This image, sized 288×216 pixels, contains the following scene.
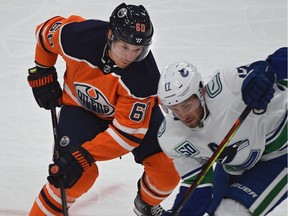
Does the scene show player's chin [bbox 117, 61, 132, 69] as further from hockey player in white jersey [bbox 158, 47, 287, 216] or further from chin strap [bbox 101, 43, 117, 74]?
hockey player in white jersey [bbox 158, 47, 287, 216]

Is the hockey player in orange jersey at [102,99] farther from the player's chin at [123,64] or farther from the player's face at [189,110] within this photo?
the player's face at [189,110]

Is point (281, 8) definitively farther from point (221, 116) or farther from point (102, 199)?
point (221, 116)

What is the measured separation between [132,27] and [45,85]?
692 mm

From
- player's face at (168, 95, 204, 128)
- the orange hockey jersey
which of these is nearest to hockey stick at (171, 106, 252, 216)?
→ player's face at (168, 95, 204, 128)

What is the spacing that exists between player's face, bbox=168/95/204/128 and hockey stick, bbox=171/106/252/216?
0.13 m

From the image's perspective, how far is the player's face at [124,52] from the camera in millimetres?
3133

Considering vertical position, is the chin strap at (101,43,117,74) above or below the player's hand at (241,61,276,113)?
below

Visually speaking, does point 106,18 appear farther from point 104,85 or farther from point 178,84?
point 178,84

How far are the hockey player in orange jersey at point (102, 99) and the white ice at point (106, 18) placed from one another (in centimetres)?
35

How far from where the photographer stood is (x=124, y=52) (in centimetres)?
315

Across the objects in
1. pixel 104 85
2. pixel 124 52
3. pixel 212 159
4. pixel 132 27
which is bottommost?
pixel 104 85

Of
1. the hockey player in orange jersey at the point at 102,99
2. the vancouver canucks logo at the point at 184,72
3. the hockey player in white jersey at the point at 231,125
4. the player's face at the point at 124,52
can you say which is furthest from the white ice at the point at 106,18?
the vancouver canucks logo at the point at 184,72

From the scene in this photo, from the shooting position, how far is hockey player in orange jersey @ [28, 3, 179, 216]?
319 centimetres

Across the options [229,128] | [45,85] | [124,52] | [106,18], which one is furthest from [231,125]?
[106,18]
